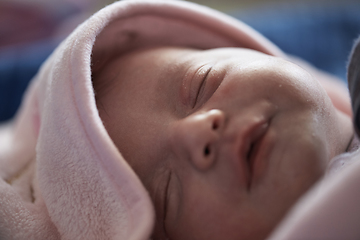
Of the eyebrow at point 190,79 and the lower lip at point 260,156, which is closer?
the lower lip at point 260,156

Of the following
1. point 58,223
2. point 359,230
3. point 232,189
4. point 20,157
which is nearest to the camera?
point 359,230

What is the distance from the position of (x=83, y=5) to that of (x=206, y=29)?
1878mm

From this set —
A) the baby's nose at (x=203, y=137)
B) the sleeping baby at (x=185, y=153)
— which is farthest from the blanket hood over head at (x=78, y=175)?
the baby's nose at (x=203, y=137)

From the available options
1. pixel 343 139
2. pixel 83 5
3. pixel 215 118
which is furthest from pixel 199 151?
pixel 83 5

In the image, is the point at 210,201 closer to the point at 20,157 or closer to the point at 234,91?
the point at 234,91

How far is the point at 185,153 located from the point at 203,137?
67mm

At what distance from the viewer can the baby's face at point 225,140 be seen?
1.86 ft

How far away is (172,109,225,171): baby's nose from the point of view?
594mm

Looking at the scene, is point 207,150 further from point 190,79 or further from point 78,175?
point 78,175

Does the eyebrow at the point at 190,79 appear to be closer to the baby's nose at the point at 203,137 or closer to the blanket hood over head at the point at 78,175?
the baby's nose at the point at 203,137

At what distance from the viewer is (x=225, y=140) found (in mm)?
594

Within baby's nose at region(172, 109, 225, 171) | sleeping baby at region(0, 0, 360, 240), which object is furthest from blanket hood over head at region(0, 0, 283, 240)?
baby's nose at region(172, 109, 225, 171)

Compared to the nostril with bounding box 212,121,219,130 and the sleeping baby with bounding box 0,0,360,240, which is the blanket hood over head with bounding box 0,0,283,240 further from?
the nostril with bounding box 212,121,219,130

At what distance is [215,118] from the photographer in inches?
23.7
